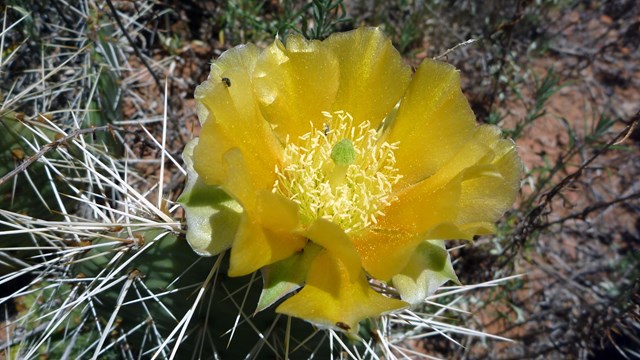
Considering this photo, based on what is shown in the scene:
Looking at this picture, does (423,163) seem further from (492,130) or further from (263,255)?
(263,255)

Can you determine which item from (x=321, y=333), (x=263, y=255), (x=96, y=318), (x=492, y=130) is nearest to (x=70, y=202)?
(x=96, y=318)

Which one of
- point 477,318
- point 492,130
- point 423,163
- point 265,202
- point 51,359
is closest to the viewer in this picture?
point 265,202

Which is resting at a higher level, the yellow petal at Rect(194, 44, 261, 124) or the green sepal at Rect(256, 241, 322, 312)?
the yellow petal at Rect(194, 44, 261, 124)

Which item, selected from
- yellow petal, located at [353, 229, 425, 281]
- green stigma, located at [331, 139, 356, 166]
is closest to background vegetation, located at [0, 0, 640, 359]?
yellow petal, located at [353, 229, 425, 281]

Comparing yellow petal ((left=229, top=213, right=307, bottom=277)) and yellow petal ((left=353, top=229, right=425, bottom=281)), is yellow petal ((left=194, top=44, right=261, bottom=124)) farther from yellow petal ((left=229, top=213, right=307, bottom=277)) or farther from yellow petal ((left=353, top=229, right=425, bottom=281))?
yellow petal ((left=353, top=229, right=425, bottom=281))

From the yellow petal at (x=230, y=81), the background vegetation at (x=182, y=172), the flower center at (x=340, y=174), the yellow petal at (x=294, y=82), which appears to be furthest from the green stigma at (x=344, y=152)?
the background vegetation at (x=182, y=172)

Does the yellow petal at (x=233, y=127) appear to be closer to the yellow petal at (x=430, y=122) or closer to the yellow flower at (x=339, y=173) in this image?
the yellow flower at (x=339, y=173)

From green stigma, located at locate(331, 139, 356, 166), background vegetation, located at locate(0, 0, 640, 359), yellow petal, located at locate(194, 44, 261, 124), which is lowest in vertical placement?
background vegetation, located at locate(0, 0, 640, 359)
